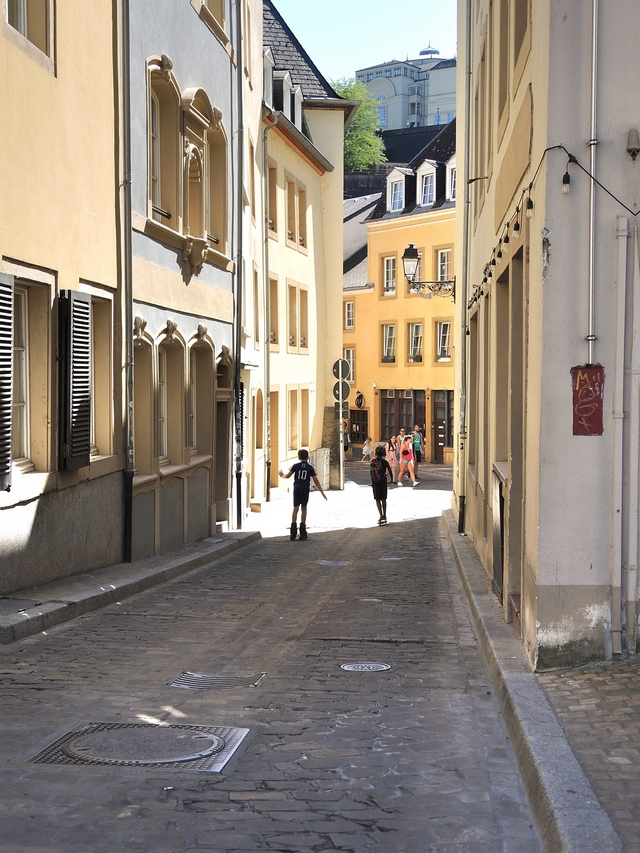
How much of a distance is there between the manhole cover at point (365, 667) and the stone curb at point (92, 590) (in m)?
2.64

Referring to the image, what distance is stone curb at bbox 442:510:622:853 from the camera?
4.46 meters

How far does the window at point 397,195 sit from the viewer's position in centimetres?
4900

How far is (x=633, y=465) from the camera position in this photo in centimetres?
704

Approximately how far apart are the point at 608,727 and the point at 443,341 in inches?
1606

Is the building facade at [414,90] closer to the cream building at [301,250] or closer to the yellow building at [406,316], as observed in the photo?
the yellow building at [406,316]

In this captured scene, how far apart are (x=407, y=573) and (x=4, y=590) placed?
6.04 metres

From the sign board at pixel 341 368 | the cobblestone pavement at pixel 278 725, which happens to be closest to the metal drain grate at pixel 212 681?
the cobblestone pavement at pixel 278 725

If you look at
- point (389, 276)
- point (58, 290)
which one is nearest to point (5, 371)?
point (58, 290)

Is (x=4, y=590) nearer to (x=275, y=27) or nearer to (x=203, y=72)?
(x=203, y=72)

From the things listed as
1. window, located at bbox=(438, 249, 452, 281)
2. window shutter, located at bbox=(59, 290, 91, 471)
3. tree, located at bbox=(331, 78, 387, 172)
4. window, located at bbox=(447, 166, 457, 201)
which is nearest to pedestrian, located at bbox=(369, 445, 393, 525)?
window shutter, located at bbox=(59, 290, 91, 471)

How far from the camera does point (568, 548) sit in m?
7.12

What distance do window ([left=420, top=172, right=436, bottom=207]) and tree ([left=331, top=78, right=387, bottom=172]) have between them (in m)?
23.6

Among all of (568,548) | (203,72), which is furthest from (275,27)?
(568,548)

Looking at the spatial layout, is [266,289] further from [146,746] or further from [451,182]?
[146,746]
